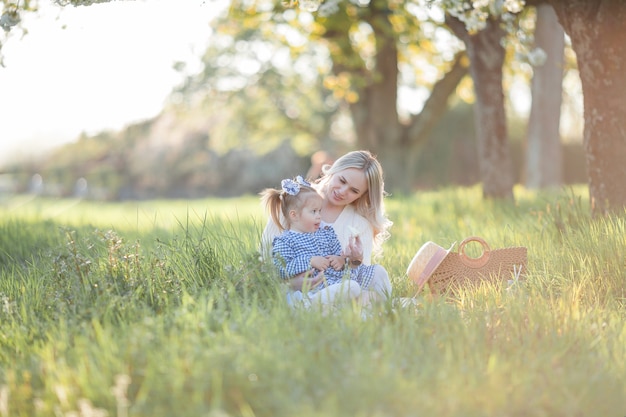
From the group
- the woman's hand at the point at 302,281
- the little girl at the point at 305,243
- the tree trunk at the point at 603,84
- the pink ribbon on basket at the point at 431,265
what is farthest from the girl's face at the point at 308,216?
the tree trunk at the point at 603,84

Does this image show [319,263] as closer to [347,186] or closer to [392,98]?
[347,186]

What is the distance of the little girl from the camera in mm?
4695

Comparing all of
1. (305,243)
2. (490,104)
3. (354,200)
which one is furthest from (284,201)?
(490,104)

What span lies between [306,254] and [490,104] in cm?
566

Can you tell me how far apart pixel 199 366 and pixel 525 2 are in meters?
5.97

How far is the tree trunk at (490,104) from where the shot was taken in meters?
9.38

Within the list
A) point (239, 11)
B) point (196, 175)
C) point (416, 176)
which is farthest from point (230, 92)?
point (196, 175)

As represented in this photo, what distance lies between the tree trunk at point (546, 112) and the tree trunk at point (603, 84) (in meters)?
8.21

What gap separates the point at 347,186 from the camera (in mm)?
5250

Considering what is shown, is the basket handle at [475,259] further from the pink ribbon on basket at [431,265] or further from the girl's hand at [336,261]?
the girl's hand at [336,261]

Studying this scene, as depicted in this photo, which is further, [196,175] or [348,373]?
[196,175]

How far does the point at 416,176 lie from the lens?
22672mm

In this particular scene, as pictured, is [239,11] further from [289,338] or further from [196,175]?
[196,175]

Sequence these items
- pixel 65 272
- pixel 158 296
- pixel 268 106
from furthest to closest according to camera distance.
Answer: pixel 268 106 → pixel 65 272 → pixel 158 296
